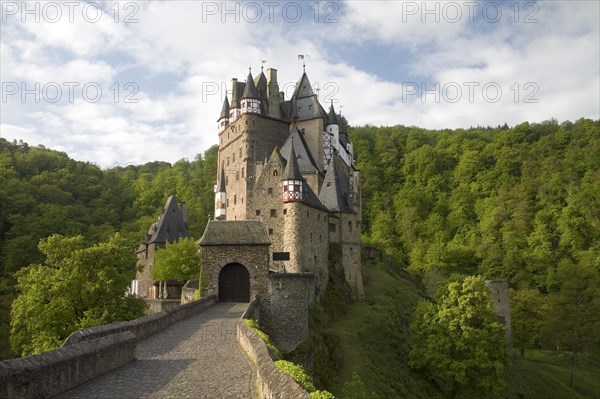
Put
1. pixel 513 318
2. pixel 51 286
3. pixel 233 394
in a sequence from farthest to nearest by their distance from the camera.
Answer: pixel 513 318
pixel 51 286
pixel 233 394

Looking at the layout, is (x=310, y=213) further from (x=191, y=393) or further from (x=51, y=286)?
(x=191, y=393)

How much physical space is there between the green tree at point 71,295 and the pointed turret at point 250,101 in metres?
26.5

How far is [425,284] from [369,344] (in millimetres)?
32971

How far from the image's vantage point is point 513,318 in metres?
54.7

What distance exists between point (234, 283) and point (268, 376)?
56.3 ft

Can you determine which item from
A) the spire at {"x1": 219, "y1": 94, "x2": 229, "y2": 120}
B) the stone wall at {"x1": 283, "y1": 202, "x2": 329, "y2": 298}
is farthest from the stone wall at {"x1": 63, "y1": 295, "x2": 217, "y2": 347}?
the spire at {"x1": 219, "y1": 94, "x2": 229, "y2": 120}

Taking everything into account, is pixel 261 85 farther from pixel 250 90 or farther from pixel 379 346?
pixel 379 346

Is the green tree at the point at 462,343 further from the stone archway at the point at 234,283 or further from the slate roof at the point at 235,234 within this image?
the slate roof at the point at 235,234

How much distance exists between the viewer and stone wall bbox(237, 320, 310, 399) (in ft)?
25.3

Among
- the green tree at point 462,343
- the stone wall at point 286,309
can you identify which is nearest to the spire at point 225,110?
the green tree at point 462,343

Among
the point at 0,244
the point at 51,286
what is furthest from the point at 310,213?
the point at 0,244

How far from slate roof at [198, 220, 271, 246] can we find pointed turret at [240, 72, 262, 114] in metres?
26.3

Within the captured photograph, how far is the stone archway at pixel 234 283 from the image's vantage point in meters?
25.8

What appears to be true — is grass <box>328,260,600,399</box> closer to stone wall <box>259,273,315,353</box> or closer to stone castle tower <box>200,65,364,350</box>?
stone castle tower <box>200,65,364,350</box>
